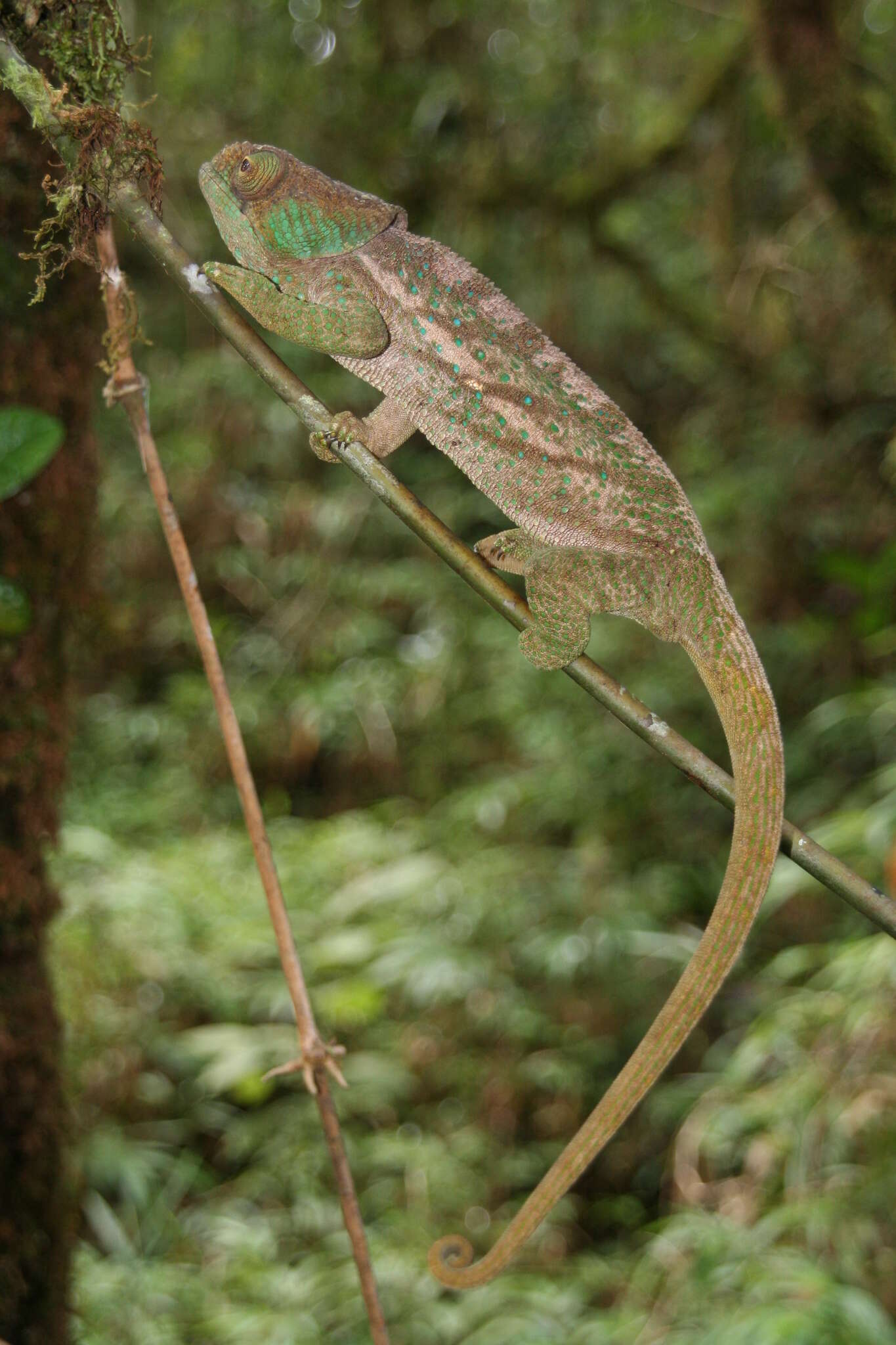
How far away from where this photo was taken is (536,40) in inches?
193

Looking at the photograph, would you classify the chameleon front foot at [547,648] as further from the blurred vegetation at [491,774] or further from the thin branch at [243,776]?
the blurred vegetation at [491,774]

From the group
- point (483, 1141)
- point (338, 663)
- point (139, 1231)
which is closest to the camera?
point (139, 1231)

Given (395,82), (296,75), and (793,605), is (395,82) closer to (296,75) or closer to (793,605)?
(296,75)

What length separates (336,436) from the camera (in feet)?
4.02

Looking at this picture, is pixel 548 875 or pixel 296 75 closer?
pixel 548 875

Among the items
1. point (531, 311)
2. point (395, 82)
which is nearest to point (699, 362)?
point (531, 311)

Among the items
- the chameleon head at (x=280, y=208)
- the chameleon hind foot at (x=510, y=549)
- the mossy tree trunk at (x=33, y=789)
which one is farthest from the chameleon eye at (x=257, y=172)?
the chameleon hind foot at (x=510, y=549)

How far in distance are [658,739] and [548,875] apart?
2845mm

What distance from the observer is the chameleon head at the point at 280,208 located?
1.41 metres

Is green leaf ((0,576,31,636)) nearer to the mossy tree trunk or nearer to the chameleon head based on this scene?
the mossy tree trunk

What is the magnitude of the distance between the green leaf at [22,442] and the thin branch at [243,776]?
108 millimetres

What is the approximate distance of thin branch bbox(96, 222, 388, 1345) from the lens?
119 cm

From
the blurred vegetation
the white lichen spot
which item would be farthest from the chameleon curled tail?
the blurred vegetation

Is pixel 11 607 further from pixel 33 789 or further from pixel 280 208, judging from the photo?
pixel 280 208
